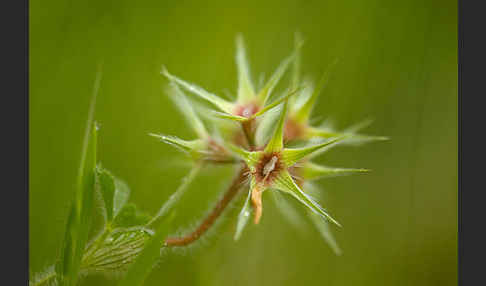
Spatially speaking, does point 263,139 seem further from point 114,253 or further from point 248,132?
point 114,253

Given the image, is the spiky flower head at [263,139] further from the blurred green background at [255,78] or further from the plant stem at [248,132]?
the blurred green background at [255,78]

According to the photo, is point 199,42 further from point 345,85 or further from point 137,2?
point 345,85

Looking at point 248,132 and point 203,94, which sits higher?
point 203,94

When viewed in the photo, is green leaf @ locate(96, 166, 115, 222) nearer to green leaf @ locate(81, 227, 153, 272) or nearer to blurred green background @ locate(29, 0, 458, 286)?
green leaf @ locate(81, 227, 153, 272)

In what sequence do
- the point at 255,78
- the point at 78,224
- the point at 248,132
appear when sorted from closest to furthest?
the point at 78,224 < the point at 248,132 < the point at 255,78

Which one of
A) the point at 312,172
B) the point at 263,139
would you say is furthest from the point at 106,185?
the point at 312,172

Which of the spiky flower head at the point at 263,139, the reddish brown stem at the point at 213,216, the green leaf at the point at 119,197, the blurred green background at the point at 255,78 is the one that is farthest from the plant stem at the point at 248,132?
the blurred green background at the point at 255,78
